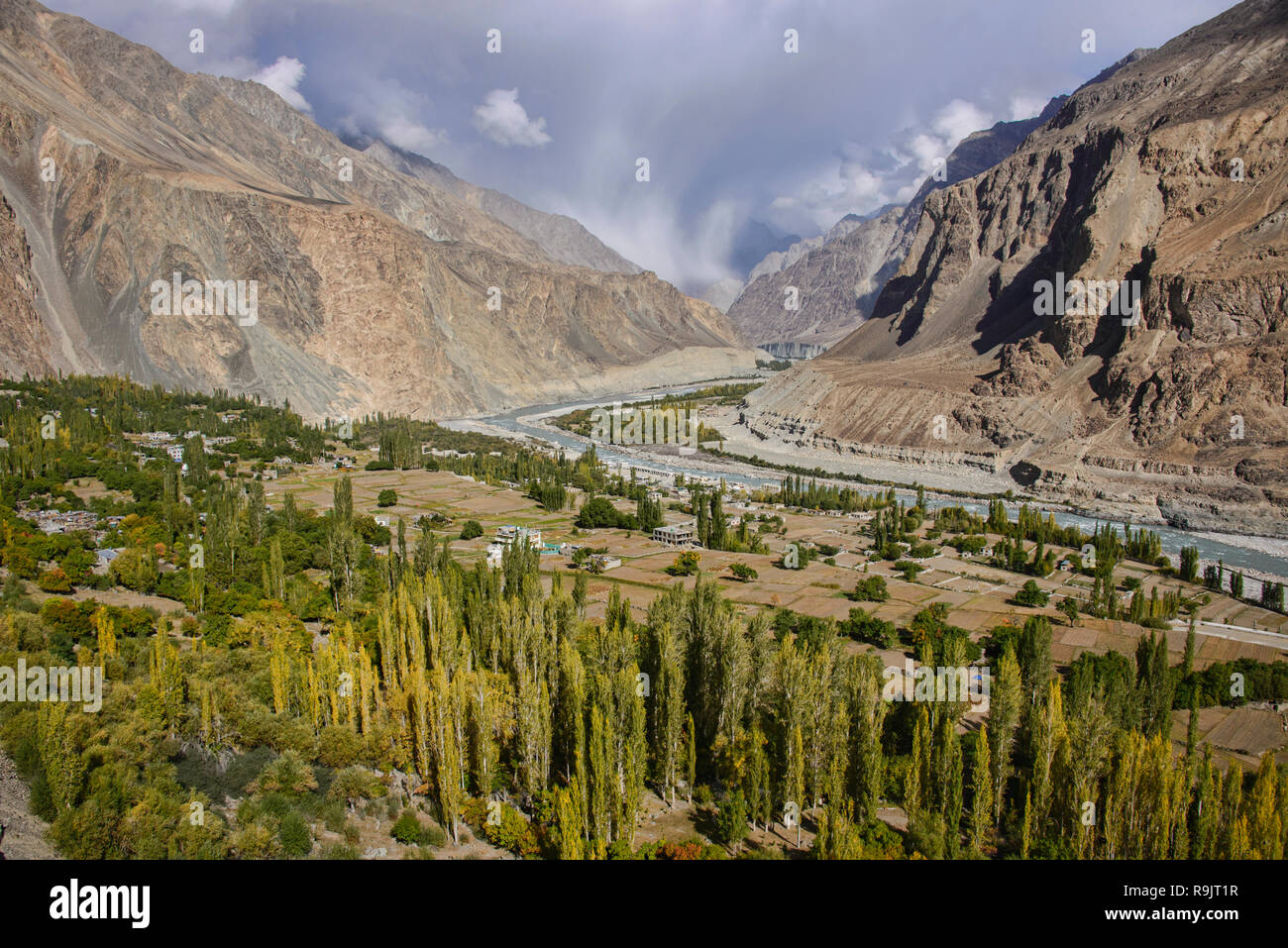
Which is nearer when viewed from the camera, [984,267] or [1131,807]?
[1131,807]

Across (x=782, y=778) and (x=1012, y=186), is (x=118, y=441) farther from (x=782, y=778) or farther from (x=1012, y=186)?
(x=1012, y=186)

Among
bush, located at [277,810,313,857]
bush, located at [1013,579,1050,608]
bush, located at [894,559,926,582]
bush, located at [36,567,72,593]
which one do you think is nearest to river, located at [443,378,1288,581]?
bush, located at [1013,579,1050,608]

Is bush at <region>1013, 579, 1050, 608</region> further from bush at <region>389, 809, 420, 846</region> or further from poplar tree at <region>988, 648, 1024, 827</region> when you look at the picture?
bush at <region>389, 809, 420, 846</region>

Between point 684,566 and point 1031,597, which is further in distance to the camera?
point 684,566

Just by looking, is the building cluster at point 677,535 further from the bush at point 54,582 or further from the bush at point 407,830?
the bush at point 407,830

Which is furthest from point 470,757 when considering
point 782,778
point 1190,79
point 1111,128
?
point 1190,79

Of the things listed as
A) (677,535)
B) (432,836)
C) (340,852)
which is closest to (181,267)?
(677,535)

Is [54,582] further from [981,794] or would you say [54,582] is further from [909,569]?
[909,569]

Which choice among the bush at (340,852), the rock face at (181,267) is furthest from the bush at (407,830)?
the rock face at (181,267)
